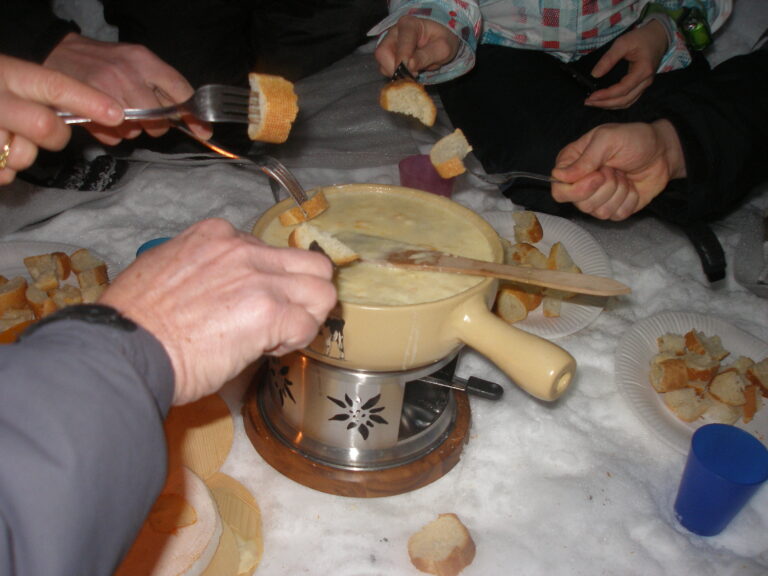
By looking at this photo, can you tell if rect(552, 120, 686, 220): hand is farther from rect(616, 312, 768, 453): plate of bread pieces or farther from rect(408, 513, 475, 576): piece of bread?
rect(408, 513, 475, 576): piece of bread

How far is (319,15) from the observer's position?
8.04 ft

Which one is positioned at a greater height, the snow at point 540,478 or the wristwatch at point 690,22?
the wristwatch at point 690,22

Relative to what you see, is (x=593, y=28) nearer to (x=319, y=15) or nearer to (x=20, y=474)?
(x=319, y=15)

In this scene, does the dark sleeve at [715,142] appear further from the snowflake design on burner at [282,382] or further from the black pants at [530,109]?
the snowflake design on burner at [282,382]

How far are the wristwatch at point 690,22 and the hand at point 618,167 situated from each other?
62 centimetres

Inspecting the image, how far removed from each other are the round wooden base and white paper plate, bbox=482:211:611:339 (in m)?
0.41

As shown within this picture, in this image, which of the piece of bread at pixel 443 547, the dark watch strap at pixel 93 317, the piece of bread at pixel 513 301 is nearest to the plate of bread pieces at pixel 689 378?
the piece of bread at pixel 513 301

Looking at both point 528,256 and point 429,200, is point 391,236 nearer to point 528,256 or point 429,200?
point 429,200

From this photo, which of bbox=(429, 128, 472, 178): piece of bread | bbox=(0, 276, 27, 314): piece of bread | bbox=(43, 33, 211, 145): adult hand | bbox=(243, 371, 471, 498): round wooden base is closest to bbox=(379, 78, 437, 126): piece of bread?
bbox=(429, 128, 472, 178): piece of bread

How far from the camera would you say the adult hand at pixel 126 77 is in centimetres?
130

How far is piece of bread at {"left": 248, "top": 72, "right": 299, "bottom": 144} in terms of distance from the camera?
114 centimetres

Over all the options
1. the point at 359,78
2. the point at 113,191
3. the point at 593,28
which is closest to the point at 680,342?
the point at 593,28

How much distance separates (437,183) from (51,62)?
1010mm

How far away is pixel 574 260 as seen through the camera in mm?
1640
